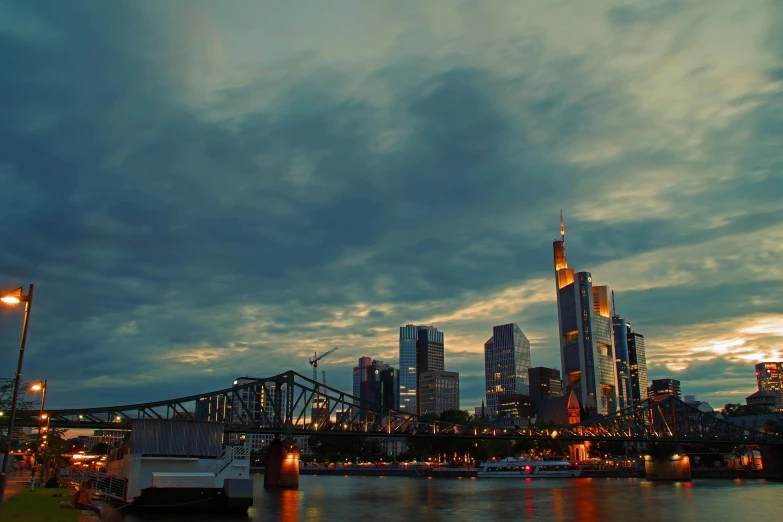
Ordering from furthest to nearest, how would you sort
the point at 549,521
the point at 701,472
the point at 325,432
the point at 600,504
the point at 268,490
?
the point at 701,472
the point at 325,432
the point at 268,490
the point at 600,504
the point at 549,521

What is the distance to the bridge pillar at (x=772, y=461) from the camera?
A: 172 m

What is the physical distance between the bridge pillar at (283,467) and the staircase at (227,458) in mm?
53358

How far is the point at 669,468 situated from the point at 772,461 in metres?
37.4

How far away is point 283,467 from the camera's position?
402ft

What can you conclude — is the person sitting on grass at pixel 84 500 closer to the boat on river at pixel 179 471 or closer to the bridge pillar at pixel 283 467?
the boat on river at pixel 179 471

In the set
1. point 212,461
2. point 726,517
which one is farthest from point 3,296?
point 726,517

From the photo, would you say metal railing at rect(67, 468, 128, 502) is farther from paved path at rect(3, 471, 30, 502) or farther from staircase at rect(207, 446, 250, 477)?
staircase at rect(207, 446, 250, 477)

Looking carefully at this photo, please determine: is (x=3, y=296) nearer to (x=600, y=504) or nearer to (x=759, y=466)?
(x=600, y=504)

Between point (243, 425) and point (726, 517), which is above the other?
point (243, 425)

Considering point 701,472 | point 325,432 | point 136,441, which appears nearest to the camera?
point 136,441

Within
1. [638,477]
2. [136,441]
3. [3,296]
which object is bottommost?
[638,477]

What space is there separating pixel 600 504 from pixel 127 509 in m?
55.4

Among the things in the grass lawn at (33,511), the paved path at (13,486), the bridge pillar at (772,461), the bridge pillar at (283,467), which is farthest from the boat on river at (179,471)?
the bridge pillar at (772,461)

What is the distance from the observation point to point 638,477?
7569 inches
